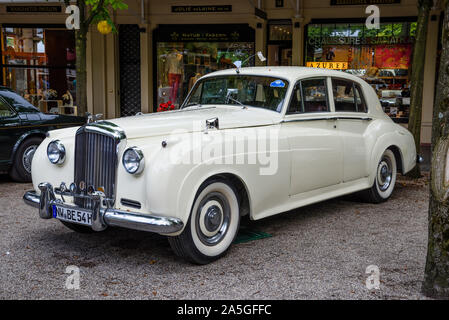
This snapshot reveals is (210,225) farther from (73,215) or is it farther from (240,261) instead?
(73,215)

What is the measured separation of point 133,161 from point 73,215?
2.57 feet

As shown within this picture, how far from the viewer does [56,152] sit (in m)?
4.86

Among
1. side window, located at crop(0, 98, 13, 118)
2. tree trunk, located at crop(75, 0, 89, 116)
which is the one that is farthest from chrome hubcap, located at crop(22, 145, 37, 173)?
tree trunk, located at crop(75, 0, 89, 116)

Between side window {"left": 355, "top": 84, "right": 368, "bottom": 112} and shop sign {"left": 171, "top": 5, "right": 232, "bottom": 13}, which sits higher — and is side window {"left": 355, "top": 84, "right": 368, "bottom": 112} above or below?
below

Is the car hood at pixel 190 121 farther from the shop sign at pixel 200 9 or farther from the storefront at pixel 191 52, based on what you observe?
the shop sign at pixel 200 9

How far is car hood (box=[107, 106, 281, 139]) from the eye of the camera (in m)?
4.65

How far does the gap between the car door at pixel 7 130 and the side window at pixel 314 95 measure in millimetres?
4882

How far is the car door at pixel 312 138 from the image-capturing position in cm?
546

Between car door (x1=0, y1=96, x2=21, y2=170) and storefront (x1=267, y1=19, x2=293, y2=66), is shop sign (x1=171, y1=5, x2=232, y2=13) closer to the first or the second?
storefront (x1=267, y1=19, x2=293, y2=66)

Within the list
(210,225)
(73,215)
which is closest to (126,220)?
(73,215)

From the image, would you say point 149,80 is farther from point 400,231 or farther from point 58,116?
point 400,231

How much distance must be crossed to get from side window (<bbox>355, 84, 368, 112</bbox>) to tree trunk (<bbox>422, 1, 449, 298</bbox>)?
9.86 feet

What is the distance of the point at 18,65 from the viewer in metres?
15.5

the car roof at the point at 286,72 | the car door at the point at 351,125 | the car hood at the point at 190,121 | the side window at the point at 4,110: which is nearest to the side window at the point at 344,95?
the car door at the point at 351,125
